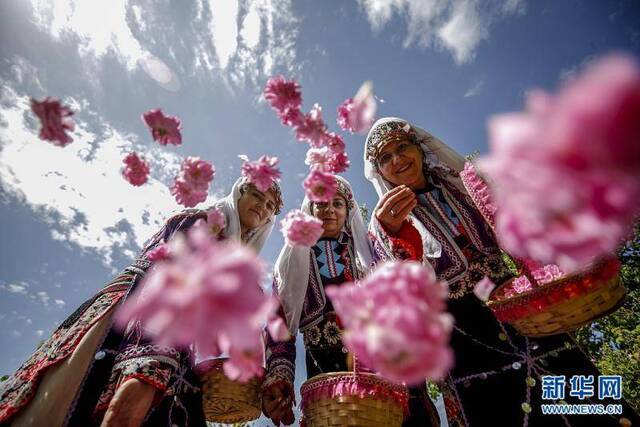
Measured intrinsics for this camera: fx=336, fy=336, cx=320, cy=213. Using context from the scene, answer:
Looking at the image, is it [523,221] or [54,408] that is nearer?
[523,221]

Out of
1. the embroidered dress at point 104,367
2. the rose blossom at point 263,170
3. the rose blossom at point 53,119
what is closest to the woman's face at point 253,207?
the rose blossom at point 263,170

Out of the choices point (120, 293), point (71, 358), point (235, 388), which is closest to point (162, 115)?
point (120, 293)

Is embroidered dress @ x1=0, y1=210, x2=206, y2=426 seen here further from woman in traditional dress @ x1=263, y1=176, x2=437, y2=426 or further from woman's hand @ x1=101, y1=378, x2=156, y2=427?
woman in traditional dress @ x1=263, y1=176, x2=437, y2=426

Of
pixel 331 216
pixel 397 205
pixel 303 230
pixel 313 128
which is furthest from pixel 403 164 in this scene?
pixel 303 230

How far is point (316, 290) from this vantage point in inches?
120

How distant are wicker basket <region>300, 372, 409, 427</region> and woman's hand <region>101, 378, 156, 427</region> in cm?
93

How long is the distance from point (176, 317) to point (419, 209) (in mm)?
2570

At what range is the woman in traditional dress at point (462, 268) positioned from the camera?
84.4 inches

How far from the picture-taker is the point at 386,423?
6.19 feet

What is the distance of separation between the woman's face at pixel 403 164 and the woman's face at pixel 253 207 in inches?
47.2

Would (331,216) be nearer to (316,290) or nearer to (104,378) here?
(316,290)

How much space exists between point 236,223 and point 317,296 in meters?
0.99

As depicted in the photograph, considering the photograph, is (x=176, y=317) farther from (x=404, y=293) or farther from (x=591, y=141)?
(x=591, y=141)

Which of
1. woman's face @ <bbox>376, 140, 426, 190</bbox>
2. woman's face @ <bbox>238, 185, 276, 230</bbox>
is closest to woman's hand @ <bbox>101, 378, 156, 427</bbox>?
woman's face @ <bbox>238, 185, 276, 230</bbox>
